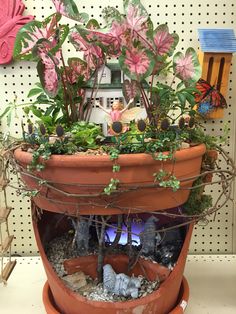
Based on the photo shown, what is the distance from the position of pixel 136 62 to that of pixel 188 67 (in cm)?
12

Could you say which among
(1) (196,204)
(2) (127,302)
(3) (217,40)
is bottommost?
(2) (127,302)

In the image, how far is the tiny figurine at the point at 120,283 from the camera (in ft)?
2.22

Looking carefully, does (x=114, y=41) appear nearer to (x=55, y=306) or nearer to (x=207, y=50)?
(x=207, y=50)

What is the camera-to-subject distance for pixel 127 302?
65 centimetres

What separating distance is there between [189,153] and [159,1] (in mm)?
495

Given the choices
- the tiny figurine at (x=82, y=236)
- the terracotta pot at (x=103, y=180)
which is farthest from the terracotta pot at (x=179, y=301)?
the terracotta pot at (x=103, y=180)

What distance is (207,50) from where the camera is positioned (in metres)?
0.84

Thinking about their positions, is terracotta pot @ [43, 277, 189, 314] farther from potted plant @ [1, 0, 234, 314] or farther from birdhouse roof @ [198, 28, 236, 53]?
birdhouse roof @ [198, 28, 236, 53]

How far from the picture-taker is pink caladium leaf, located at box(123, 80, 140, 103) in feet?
2.17

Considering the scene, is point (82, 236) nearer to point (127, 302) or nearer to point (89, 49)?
point (127, 302)

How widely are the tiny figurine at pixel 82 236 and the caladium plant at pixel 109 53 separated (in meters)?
0.21

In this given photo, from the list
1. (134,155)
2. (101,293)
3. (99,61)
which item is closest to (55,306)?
(101,293)

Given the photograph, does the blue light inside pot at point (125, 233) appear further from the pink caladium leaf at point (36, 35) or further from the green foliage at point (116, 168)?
the pink caladium leaf at point (36, 35)

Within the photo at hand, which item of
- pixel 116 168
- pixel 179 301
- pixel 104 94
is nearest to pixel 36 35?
pixel 104 94
